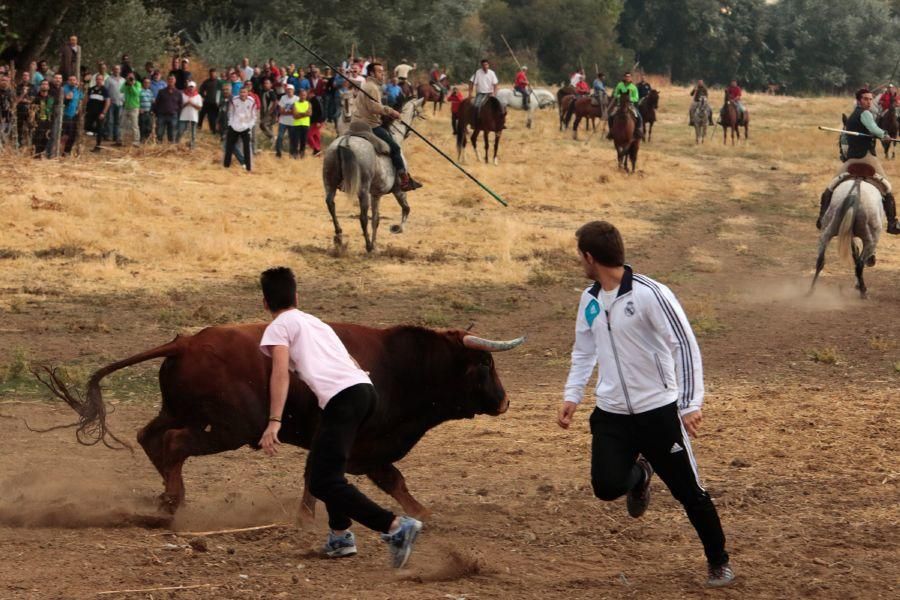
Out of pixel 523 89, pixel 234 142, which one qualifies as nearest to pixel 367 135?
pixel 234 142

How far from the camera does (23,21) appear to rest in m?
27.5

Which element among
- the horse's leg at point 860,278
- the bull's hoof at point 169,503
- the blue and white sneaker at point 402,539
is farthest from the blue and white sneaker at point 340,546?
the horse's leg at point 860,278

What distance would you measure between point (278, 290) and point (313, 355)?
0.35m

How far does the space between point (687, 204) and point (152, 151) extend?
34.0ft

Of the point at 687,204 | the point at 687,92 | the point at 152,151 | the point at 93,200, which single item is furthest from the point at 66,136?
the point at 687,92

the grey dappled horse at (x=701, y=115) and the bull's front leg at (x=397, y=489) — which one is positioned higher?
the grey dappled horse at (x=701, y=115)

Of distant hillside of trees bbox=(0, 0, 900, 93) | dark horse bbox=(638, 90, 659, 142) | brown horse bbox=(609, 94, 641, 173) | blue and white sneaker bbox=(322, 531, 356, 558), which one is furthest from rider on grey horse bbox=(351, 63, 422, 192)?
distant hillside of trees bbox=(0, 0, 900, 93)

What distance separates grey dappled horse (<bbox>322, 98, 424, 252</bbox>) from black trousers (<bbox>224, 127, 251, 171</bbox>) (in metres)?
6.94

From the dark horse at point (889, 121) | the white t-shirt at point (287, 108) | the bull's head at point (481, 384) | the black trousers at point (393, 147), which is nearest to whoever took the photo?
the bull's head at point (481, 384)

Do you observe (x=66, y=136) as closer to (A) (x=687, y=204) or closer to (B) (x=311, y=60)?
(A) (x=687, y=204)

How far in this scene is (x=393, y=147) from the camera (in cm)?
1831

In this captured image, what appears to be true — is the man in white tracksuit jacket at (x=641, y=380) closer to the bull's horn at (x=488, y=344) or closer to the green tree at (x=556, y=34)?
the bull's horn at (x=488, y=344)

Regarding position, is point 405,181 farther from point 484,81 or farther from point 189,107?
point 484,81

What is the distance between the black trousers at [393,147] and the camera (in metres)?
18.2
